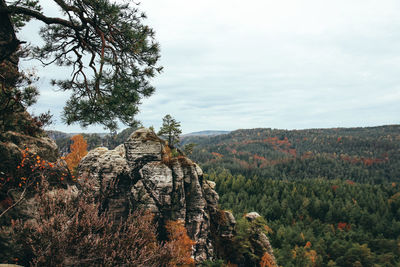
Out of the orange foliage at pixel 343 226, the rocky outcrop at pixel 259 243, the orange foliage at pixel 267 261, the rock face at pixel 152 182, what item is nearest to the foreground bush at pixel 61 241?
the rock face at pixel 152 182

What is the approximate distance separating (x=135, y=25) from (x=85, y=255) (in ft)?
27.8

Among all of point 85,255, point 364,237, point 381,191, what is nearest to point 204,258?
point 85,255

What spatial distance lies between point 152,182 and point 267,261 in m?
22.5

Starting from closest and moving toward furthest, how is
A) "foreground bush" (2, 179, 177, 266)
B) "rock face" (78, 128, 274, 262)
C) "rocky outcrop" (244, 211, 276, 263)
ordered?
"foreground bush" (2, 179, 177, 266) < "rock face" (78, 128, 274, 262) < "rocky outcrop" (244, 211, 276, 263)

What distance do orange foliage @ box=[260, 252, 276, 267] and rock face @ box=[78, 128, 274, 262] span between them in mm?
9546

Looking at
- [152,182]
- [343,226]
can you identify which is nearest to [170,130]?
[152,182]

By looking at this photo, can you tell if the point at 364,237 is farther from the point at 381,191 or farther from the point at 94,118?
the point at 94,118

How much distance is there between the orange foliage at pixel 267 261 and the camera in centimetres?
3144

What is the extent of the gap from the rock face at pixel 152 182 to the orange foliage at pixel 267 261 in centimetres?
955

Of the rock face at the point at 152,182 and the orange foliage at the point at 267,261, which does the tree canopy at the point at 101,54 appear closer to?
the rock face at the point at 152,182

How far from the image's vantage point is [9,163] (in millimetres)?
8797

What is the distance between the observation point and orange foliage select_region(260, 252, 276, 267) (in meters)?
31.4

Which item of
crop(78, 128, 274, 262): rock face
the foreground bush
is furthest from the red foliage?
the foreground bush

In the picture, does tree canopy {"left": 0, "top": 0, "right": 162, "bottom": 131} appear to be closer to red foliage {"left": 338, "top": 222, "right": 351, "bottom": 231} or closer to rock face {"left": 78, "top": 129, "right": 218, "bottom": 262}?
rock face {"left": 78, "top": 129, "right": 218, "bottom": 262}
